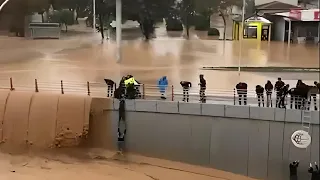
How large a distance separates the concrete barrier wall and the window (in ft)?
1.53

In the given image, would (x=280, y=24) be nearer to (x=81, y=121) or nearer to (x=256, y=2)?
(x=256, y=2)

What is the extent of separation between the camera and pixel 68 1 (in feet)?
12.6

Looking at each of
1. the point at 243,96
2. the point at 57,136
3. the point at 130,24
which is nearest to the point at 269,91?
the point at 243,96

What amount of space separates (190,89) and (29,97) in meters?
1.14

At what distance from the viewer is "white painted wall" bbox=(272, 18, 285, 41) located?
280 cm

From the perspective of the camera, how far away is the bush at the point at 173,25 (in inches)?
137

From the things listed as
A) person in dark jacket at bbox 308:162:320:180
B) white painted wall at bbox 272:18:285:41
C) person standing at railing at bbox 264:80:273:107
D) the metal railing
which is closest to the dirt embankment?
the metal railing

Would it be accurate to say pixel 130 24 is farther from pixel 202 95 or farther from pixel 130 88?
pixel 202 95

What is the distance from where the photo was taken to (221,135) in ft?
9.75

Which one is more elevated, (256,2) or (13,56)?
(256,2)

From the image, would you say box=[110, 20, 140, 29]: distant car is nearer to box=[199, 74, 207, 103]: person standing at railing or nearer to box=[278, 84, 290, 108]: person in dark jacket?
box=[199, 74, 207, 103]: person standing at railing

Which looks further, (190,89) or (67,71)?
(67,71)

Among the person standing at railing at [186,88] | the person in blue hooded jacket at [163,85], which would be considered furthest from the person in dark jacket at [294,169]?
the person in blue hooded jacket at [163,85]

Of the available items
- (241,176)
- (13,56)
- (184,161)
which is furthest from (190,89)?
(13,56)
